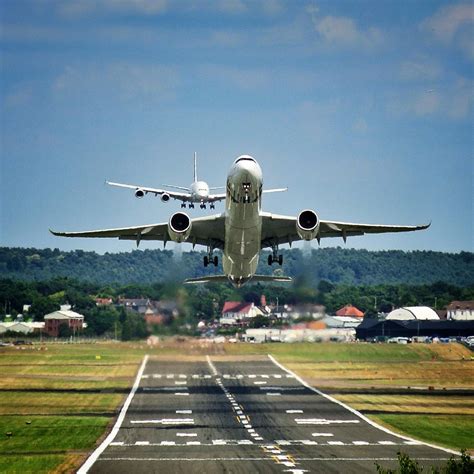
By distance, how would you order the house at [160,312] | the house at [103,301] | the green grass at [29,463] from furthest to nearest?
the house at [103,301]
the house at [160,312]
the green grass at [29,463]

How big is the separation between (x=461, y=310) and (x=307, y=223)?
2903 inches

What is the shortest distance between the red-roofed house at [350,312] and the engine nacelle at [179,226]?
165 ft

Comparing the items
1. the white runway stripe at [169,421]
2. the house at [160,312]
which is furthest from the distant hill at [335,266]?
the white runway stripe at [169,421]

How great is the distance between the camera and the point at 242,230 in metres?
62.5

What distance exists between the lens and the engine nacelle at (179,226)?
63469mm

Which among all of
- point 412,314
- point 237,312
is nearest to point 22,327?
point 237,312

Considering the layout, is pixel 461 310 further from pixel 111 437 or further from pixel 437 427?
pixel 111 437

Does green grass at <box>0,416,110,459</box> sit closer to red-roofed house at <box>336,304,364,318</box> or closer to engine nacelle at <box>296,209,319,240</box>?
engine nacelle at <box>296,209,319,240</box>

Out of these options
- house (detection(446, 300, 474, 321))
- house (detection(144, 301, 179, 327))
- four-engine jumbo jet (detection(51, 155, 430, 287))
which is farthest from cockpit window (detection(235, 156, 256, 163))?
house (detection(446, 300, 474, 321))

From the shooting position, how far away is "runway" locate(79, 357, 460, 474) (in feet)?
173

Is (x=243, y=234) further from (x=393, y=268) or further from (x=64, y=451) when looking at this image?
(x=393, y=268)

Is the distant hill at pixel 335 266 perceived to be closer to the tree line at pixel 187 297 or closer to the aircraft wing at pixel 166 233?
the tree line at pixel 187 297

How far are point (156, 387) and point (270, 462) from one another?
40.7 m

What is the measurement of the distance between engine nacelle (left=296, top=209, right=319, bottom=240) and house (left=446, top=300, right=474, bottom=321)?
238 feet
